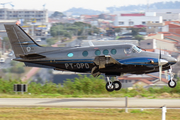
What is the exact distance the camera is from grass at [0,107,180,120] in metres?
15.7

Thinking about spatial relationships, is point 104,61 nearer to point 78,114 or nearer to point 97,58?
point 97,58

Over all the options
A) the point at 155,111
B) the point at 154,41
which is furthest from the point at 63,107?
the point at 154,41

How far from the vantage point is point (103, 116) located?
16.1 metres

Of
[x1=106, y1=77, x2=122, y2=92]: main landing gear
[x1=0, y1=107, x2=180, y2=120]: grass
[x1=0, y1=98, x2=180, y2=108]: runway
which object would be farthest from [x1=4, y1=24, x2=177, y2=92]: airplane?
[x1=0, y1=107, x2=180, y2=120]: grass

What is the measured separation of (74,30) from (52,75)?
293 feet

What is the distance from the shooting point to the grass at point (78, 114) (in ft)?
51.6

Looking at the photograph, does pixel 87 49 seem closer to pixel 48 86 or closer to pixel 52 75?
pixel 48 86

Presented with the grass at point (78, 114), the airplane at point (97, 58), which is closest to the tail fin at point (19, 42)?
the airplane at point (97, 58)

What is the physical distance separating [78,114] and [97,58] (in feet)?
21.0

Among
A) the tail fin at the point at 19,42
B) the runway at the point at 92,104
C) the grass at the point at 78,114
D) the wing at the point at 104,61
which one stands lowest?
the runway at the point at 92,104

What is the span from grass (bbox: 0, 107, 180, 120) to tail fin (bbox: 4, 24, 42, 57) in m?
7.53

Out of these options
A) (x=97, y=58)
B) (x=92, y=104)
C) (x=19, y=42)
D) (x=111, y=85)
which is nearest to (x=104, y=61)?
(x=97, y=58)

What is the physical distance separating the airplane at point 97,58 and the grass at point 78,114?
17.9 feet

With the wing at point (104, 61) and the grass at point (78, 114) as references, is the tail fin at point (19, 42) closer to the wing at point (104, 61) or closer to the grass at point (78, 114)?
the wing at point (104, 61)
